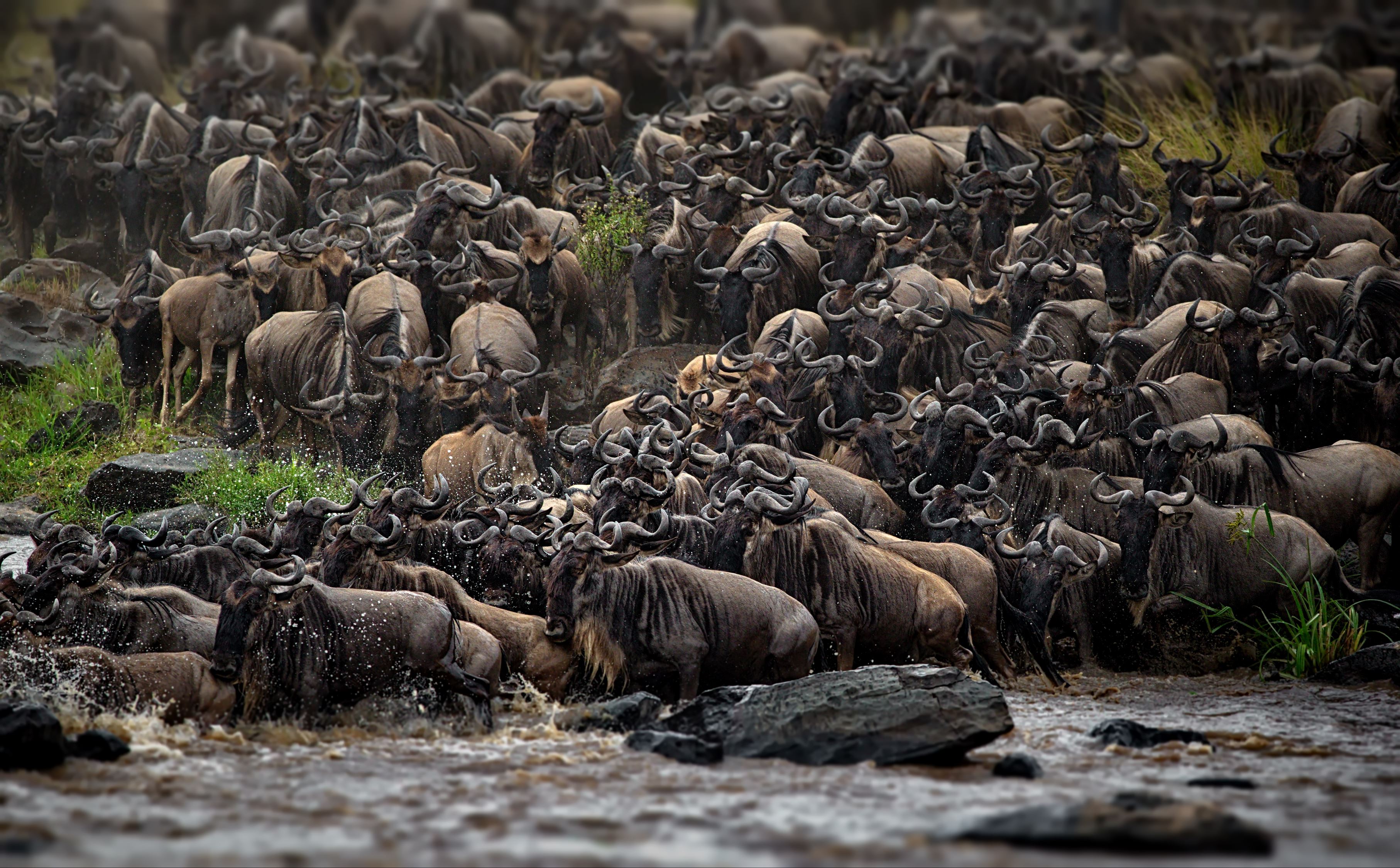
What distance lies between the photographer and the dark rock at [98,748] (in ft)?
23.8

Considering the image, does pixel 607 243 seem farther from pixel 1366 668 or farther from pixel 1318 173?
pixel 1366 668

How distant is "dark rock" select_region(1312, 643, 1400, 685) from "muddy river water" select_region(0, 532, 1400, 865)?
2.00 feet

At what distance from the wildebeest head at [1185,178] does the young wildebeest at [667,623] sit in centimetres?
919

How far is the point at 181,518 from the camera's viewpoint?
40.6 ft

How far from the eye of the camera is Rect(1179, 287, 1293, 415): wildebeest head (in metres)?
13.1

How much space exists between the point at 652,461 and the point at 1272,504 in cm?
466

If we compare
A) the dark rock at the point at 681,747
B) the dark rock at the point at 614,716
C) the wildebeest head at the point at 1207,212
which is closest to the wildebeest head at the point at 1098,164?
the wildebeest head at the point at 1207,212

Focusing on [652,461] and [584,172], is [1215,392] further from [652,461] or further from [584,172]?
[584,172]

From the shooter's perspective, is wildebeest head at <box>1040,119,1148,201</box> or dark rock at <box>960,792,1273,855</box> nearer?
dark rock at <box>960,792,1273,855</box>

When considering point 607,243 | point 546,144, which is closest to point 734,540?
point 607,243

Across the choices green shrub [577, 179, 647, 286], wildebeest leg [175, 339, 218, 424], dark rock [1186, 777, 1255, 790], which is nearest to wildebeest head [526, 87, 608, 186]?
green shrub [577, 179, 647, 286]

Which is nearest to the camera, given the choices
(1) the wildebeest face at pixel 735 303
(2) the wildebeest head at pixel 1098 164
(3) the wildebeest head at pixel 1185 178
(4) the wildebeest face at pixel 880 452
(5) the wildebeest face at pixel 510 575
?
(5) the wildebeest face at pixel 510 575

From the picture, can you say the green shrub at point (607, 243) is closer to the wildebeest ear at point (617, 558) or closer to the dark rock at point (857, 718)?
the wildebeest ear at point (617, 558)

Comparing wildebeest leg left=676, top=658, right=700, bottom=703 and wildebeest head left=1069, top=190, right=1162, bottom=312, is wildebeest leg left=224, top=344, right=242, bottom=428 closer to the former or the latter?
wildebeest leg left=676, top=658, right=700, bottom=703
